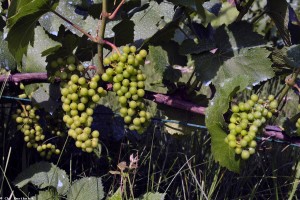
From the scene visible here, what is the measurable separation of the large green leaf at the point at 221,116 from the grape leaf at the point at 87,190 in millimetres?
403

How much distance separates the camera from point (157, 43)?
5.13 ft


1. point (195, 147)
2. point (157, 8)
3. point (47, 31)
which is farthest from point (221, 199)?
point (47, 31)

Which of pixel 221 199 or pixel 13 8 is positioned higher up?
pixel 13 8

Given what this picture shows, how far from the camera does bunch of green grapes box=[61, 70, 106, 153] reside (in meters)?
1.32

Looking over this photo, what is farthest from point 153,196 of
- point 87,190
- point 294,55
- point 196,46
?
point 294,55

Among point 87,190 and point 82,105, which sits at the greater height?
point 82,105

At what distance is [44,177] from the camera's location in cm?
165

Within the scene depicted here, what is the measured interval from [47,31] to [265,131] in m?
0.68

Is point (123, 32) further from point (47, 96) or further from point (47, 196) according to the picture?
point (47, 196)

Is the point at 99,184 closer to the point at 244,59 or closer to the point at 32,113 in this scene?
the point at 32,113

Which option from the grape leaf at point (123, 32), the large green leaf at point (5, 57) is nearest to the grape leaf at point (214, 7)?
the grape leaf at point (123, 32)

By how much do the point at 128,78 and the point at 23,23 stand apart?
0.28 m

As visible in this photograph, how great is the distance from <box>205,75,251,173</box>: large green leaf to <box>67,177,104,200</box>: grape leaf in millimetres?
403

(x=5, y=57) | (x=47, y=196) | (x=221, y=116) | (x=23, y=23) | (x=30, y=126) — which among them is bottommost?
(x=47, y=196)
